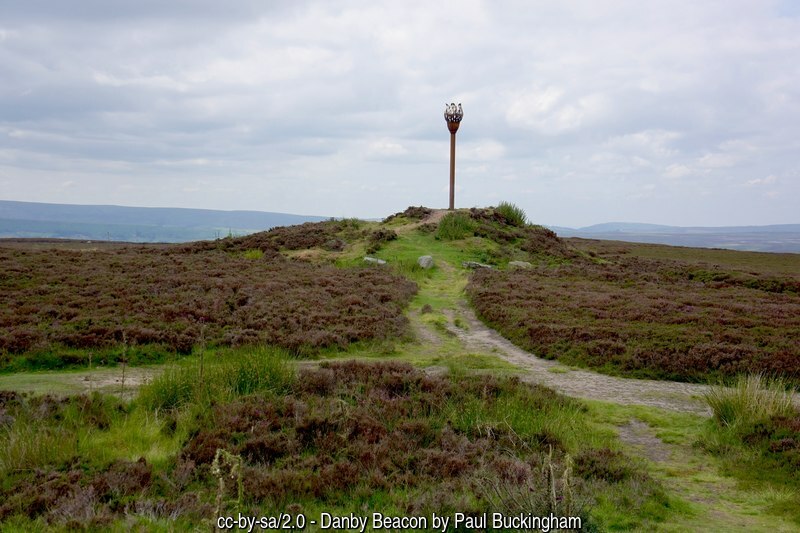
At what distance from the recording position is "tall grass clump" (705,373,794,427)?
8398mm

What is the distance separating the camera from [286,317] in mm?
15586

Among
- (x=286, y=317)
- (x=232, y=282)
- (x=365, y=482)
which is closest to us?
(x=365, y=482)

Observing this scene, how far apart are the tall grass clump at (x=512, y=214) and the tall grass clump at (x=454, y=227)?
16.3 feet

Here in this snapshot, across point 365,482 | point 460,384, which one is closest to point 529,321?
point 460,384

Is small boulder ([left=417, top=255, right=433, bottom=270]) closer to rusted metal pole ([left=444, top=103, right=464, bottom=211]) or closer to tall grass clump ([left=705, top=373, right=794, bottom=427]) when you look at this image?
rusted metal pole ([left=444, top=103, right=464, bottom=211])

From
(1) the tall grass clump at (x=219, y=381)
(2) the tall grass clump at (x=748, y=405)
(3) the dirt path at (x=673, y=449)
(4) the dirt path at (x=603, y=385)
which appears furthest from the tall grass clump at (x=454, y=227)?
(2) the tall grass clump at (x=748, y=405)

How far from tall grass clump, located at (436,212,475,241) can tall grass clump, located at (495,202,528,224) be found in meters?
4.98

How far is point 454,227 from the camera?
104 ft

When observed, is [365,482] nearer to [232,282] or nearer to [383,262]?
[232,282]

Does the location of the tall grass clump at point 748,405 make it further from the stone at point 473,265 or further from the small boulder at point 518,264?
the small boulder at point 518,264

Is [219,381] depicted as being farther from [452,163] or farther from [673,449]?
[452,163]

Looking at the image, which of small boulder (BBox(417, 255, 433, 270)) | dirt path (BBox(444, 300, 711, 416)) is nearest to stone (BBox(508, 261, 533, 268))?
small boulder (BBox(417, 255, 433, 270))

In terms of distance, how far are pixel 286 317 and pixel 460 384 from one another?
7045 mm

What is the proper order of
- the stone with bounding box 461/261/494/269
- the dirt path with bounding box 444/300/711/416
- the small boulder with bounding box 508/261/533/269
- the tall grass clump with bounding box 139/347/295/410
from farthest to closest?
the small boulder with bounding box 508/261/533/269 < the stone with bounding box 461/261/494/269 < the dirt path with bounding box 444/300/711/416 < the tall grass clump with bounding box 139/347/295/410
